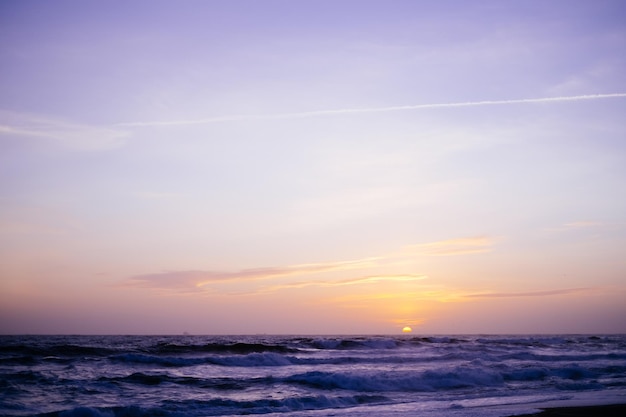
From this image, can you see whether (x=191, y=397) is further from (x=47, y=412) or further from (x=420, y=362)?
(x=420, y=362)

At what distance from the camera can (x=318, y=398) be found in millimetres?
18375

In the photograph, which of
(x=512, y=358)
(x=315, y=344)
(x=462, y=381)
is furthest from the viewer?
(x=315, y=344)

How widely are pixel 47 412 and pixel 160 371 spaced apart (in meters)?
9.68

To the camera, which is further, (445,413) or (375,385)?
(375,385)

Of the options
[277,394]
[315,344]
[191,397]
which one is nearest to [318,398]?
[277,394]

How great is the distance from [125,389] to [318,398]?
6.69 metres

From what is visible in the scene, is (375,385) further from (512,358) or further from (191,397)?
(512,358)

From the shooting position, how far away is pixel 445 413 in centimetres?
1477

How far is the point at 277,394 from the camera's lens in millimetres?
19328

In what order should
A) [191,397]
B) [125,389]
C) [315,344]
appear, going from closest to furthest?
[191,397] < [125,389] < [315,344]

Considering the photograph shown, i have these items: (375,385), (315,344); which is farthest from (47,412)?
(315,344)

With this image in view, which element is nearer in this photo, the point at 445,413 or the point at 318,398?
the point at 445,413

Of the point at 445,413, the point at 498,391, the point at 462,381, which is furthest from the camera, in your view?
the point at 462,381

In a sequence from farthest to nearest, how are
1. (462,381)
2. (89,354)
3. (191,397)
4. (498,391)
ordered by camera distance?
(89,354) < (462,381) < (498,391) < (191,397)
